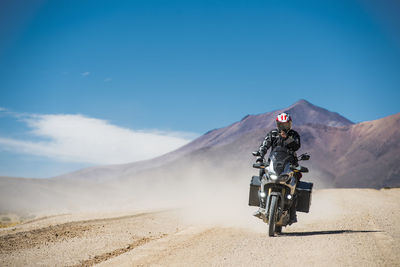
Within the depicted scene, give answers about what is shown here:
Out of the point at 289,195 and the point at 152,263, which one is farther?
the point at 289,195

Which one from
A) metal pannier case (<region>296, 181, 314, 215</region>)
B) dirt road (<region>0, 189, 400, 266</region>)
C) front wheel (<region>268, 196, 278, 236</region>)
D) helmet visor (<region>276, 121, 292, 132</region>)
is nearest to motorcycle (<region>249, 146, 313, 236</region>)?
front wheel (<region>268, 196, 278, 236</region>)

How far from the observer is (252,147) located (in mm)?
137250

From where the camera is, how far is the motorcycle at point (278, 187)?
364 inches

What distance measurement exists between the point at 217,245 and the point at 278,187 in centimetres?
201

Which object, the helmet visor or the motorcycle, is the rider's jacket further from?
the motorcycle

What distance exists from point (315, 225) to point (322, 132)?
484ft

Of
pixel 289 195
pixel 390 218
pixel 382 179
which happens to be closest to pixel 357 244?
pixel 289 195

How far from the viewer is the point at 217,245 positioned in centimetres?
863

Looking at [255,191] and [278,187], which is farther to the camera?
[255,191]

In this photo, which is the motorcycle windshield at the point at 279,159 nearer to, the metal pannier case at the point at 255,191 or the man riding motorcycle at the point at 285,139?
the man riding motorcycle at the point at 285,139

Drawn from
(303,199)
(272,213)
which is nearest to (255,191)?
(303,199)

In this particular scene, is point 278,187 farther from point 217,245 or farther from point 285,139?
point 217,245

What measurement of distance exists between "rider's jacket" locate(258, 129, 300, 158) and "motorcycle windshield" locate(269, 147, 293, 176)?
343 mm

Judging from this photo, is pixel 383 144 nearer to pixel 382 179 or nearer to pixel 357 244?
pixel 382 179
